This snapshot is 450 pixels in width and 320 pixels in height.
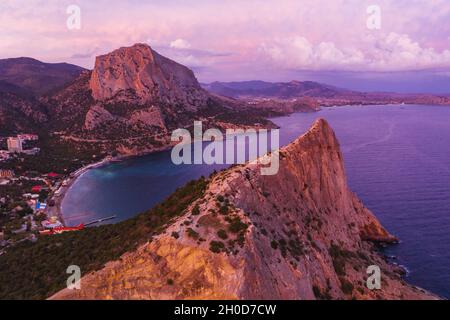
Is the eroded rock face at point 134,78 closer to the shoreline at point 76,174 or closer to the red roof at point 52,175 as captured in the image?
the shoreline at point 76,174

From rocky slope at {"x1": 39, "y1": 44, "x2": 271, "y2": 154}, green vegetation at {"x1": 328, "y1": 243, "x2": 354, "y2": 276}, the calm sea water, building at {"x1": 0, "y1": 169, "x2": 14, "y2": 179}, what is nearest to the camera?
green vegetation at {"x1": 328, "y1": 243, "x2": 354, "y2": 276}

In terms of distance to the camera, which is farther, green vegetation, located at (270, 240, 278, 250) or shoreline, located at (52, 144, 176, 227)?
shoreline, located at (52, 144, 176, 227)

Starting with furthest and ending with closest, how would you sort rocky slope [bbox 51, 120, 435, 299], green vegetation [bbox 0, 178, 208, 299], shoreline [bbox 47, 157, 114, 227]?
shoreline [bbox 47, 157, 114, 227]
green vegetation [bbox 0, 178, 208, 299]
rocky slope [bbox 51, 120, 435, 299]

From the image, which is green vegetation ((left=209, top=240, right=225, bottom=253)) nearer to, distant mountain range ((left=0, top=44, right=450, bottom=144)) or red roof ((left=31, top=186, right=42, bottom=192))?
red roof ((left=31, top=186, right=42, bottom=192))

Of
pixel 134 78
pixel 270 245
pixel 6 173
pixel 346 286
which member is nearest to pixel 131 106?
pixel 134 78

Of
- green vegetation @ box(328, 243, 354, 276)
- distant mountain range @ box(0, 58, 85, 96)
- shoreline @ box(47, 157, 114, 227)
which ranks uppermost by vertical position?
distant mountain range @ box(0, 58, 85, 96)

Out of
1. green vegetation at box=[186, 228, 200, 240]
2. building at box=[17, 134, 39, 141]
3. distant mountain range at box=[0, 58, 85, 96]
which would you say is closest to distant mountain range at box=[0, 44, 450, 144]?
distant mountain range at box=[0, 58, 85, 96]
